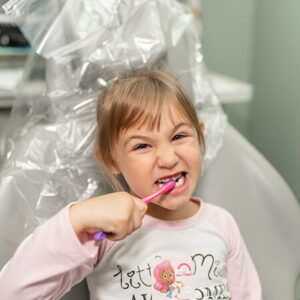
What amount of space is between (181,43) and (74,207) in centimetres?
46

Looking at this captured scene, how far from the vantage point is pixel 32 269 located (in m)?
0.55

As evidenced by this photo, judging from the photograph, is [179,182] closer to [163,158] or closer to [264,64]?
[163,158]

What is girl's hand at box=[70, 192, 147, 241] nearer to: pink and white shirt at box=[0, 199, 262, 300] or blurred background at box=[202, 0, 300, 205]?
pink and white shirt at box=[0, 199, 262, 300]

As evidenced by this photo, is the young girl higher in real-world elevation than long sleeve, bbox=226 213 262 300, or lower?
Result: higher

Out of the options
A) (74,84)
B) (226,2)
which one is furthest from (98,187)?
(226,2)

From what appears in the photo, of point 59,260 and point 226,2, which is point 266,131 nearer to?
point 226,2

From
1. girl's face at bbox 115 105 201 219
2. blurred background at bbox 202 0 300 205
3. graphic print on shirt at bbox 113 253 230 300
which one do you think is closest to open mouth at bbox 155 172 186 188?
girl's face at bbox 115 105 201 219

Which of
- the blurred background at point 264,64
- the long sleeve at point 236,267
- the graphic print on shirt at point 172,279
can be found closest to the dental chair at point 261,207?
the long sleeve at point 236,267

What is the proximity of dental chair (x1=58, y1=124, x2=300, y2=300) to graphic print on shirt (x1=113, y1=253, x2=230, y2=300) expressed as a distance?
0.56ft

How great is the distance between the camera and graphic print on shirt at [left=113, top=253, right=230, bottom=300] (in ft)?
2.16

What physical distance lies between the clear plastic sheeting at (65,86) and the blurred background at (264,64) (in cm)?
42

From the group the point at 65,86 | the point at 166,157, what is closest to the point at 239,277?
the point at 166,157

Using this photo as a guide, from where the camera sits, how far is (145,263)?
2.21ft

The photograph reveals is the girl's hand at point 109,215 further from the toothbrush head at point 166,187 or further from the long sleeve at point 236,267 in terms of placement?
the long sleeve at point 236,267
